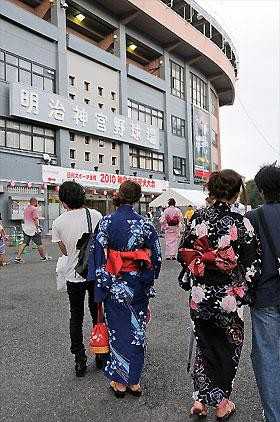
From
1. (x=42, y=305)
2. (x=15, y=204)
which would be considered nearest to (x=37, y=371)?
(x=42, y=305)

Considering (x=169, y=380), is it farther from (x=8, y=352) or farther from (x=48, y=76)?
(x=48, y=76)

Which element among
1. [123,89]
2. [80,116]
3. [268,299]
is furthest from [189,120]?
[268,299]

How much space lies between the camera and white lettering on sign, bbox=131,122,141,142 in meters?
34.5

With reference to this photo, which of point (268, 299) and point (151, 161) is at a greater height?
point (151, 161)

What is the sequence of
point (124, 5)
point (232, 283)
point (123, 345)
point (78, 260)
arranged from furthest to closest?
point (124, 5) → point (78, 260) → point (123, 345) → point (232, 283)

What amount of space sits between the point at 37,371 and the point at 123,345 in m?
1.04

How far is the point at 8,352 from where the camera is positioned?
4.71 metres

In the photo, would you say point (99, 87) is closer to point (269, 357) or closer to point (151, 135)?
point (151, 135)

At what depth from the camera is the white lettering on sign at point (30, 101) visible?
24.8 meters

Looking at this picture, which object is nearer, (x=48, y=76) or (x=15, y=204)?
(x=15, y=204)

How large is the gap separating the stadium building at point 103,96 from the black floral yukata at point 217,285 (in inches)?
708

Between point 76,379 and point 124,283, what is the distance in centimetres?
105

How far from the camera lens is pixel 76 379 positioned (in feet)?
12.9

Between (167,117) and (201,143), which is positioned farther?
(201,143)
